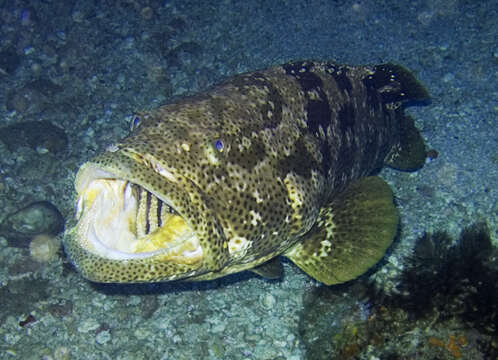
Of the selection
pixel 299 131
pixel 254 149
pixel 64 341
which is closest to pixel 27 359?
pixel 64 341

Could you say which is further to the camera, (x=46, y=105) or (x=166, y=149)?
(x=46, y=105)

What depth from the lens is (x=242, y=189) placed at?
3023mm

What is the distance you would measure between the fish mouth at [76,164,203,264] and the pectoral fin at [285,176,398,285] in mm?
1414

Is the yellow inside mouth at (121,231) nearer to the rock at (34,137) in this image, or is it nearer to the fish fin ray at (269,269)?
the fish fin ray at (269,269)

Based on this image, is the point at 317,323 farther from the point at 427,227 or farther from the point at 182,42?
the point at 182,42

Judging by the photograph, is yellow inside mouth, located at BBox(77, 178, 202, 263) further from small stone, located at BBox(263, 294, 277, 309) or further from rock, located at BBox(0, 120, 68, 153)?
rock, located at BBox(0, 120, 68, 153)

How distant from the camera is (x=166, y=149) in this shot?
284 centimetres

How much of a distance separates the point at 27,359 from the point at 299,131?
362 centimetres

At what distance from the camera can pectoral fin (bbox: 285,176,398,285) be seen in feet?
11.8

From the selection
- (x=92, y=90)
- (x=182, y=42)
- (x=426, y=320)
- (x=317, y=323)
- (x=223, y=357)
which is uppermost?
(x=182, y=42)

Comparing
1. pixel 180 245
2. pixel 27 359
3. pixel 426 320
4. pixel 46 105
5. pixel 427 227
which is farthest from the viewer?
pixel 46 105

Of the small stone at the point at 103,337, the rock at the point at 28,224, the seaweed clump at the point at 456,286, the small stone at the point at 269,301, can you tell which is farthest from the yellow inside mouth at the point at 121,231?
the rock at the point at 28,224

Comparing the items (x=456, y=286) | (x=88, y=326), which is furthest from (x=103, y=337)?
(x=456, y=286)

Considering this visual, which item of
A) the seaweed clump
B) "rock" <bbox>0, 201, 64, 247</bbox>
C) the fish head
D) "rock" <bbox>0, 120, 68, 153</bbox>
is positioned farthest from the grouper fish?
"rock" <bbox>0, 120, 68, 153</bbox>
